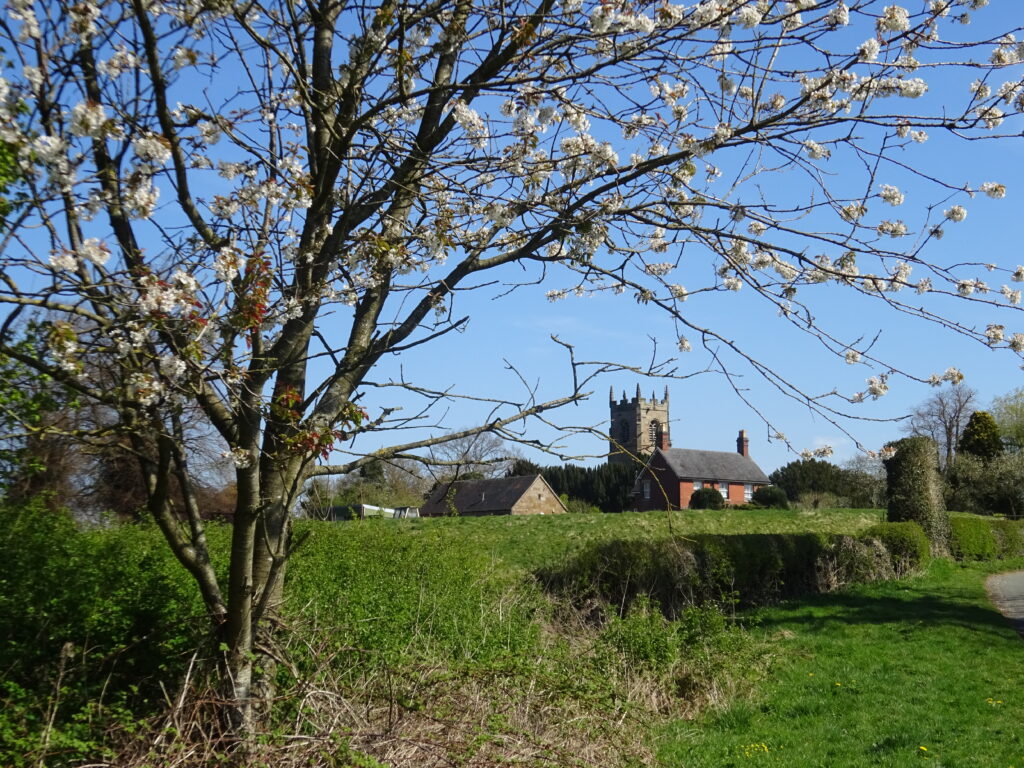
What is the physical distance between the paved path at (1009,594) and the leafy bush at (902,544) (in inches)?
48.1

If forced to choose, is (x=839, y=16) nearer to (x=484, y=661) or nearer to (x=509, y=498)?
(x=484, y=661)

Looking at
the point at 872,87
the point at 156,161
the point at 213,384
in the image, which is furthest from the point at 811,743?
the point at 156,161

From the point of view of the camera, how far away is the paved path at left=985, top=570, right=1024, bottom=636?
1248cm

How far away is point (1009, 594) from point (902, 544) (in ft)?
6.05

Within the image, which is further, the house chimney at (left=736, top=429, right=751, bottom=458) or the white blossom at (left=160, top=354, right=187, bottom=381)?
the house chimney at (left=736, top=429, right=751, bottom=458)

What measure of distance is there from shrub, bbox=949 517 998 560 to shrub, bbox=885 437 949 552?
62 cm

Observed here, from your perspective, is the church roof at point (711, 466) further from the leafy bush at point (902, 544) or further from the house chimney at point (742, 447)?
the leafy bush at point (902, 544)

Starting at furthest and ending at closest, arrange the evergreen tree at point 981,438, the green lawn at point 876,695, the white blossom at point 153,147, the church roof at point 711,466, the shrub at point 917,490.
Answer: the church roof at point 711,466 < the evergreen tree at point 981,438 < the shrub at point 917,490 < the green lawn at point 876,695 < the white blossom at point 153,147

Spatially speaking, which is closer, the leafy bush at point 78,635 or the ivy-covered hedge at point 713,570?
the leafy bush at point 78,635

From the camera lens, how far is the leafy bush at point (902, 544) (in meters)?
15.3

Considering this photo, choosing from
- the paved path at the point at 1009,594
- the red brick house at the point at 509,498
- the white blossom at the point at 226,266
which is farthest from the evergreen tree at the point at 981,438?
the white blossom at the point at 226,266

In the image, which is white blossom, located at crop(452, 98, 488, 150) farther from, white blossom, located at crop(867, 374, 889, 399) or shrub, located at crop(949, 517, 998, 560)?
shrub, located at crop(949, 517, 998, 560)

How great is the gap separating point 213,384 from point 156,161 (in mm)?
926

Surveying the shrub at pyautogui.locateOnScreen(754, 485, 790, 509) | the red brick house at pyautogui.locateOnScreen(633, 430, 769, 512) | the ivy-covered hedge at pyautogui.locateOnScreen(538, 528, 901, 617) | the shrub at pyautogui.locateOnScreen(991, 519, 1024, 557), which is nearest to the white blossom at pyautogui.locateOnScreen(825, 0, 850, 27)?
the ivy-covered hedge at pyautogui.locateOnScreen(538, 528, 901, 617)
